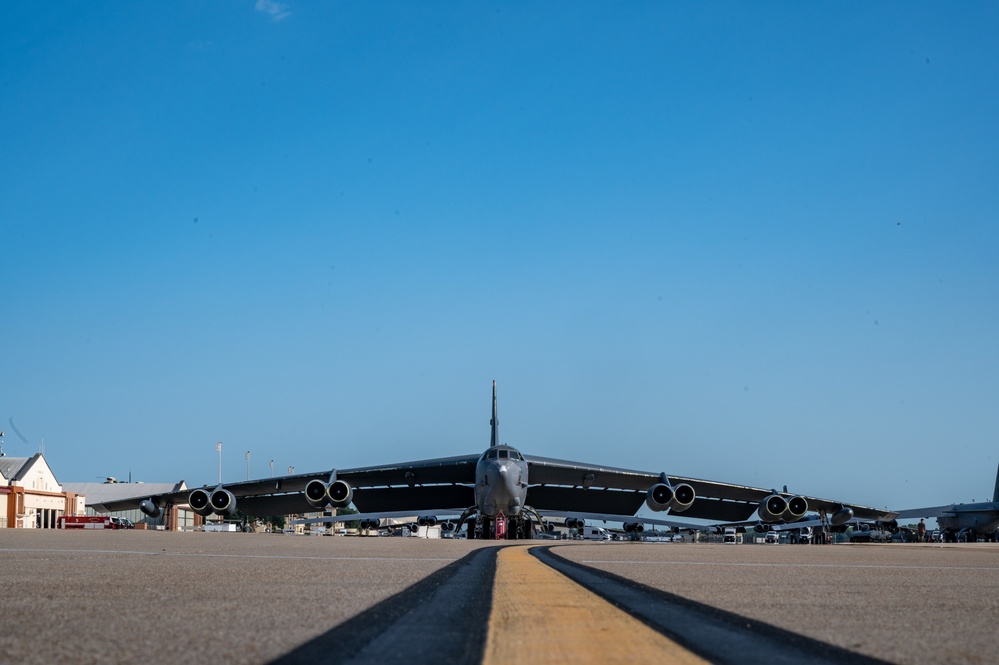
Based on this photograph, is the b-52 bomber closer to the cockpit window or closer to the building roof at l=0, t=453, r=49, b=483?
the cockpit window

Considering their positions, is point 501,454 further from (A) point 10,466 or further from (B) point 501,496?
(A) point 10,466

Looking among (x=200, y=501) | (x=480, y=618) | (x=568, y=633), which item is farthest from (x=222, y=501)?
(x=568, y=633)

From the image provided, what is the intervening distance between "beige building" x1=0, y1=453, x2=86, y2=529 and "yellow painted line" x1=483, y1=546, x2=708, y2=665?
207 ft

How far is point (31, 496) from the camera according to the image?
65.3 metres

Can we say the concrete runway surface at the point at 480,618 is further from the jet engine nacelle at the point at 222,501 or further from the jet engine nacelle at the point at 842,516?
the jet engine nacelle at the point at 842,516

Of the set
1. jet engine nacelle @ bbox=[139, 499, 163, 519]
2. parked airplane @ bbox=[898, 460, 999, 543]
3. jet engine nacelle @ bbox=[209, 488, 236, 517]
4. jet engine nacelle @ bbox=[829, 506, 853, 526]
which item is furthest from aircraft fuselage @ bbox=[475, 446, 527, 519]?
parked airplane @ bbox=[898, 460, 999, 543]

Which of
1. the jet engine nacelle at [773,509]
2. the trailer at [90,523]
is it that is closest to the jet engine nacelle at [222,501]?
the jet engine nacelle at [773,509]

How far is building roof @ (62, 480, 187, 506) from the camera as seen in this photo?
9494 cm

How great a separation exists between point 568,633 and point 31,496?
7087cm

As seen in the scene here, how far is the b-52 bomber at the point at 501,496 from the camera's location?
101 ft

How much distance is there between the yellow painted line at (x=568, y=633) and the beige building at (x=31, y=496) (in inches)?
2479

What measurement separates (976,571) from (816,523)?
4198 centimetres

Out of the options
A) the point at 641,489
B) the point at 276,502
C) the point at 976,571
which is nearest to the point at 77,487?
the point at 276,502

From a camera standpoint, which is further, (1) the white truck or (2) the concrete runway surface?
(1) the white truck
